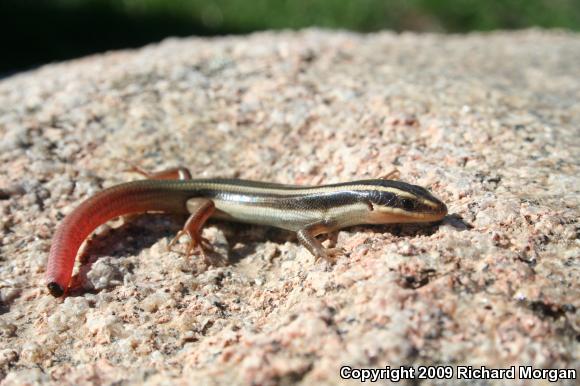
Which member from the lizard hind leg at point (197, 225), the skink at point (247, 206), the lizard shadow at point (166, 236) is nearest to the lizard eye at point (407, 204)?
the skink at point (247, 206)

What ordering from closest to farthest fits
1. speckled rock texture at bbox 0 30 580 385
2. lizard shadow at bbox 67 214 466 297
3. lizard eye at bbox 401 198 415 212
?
speckled rock texture at bbox 0 30 580 385 → lizard eye at bbox 401 198 415 212 → lizard shadow at bbox 67 214 466 297

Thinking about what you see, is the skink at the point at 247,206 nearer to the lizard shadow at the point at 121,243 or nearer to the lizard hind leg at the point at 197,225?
the lizard hind leg at the point at 197,225

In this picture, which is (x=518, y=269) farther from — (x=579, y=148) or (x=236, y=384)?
(x=579, y=148)

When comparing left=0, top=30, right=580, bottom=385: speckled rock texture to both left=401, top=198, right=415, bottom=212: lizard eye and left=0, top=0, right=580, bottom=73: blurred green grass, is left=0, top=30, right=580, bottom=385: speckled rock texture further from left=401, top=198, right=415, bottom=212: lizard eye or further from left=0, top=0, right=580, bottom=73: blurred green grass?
left=0, top=0, right=580, bottom=73: blurred green grass

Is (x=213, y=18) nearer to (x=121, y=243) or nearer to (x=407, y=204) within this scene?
(x=121, y=243)

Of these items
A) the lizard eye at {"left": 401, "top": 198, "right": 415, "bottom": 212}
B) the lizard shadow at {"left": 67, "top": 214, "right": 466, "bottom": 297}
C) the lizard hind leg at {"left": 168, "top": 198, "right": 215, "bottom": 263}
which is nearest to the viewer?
the lizard eye at {"left": 401, "top": 198, "right": 415, "bottom": 212}

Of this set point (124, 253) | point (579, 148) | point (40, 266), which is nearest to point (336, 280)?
point (124, 253)

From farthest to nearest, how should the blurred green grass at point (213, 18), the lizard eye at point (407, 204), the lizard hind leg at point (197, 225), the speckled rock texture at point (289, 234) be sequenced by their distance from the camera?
the blurred green grass at point (213, 18) < the lizard hind leg at point (197, 225) < the lizard eye at point (407, 204) < the speckled rock texture at point (289, 234)

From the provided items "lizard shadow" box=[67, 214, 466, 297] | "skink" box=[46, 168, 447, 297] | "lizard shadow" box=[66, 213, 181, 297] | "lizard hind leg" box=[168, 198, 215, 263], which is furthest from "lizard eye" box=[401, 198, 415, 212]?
"lizard shadow" box=[66, 213, 181, 297]

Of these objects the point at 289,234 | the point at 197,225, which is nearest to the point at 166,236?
the point at 197,225
